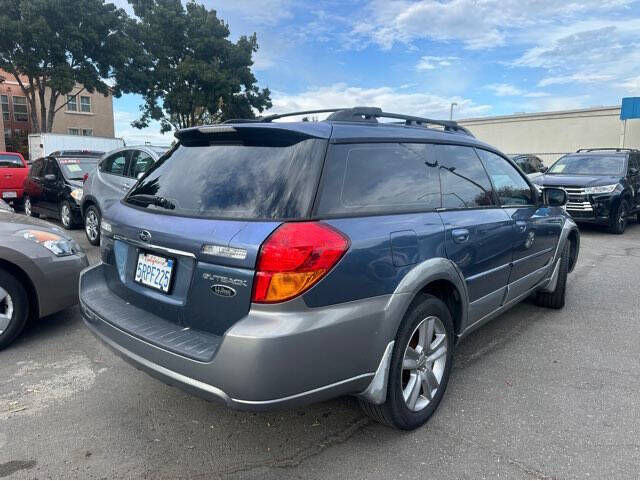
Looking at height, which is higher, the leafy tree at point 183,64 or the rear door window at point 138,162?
the leafy tree at point 183,64

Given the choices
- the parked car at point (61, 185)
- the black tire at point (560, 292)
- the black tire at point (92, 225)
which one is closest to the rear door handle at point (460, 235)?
the black tire at point (560, 292)

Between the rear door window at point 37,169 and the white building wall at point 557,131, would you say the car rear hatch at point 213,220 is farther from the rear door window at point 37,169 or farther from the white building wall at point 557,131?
the white building wall at point 557,131

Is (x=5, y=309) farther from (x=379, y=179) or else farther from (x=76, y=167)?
(x=76, y=167)

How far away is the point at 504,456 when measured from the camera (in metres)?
2.46

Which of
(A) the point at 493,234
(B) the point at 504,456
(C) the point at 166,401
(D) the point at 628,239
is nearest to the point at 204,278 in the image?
(C) the point at 166,401

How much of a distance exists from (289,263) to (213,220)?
50cm

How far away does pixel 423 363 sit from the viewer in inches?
107

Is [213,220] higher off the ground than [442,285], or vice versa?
[213,220]

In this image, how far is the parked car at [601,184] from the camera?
31.3 feet

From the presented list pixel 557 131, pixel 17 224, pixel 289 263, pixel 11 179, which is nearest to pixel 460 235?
pixel 289 263

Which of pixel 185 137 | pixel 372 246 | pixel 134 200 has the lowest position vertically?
pixel 372 246

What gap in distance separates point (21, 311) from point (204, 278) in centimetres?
254

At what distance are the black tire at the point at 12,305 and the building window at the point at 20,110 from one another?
1637 inches

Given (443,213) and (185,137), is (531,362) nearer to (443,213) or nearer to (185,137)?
(443,213)
